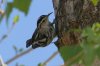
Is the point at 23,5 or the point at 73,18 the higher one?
the point at 23,5

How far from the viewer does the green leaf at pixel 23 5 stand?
24.3 inches

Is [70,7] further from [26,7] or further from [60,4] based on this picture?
[26,7]

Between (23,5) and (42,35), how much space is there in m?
1.13

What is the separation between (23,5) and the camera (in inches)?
24.7

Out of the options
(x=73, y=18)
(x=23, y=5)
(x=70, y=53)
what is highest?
(x=23, y=5)

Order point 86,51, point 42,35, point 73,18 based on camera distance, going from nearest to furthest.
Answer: point 86,51, point 73,18, point 42,35

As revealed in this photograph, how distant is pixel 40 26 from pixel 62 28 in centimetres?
33

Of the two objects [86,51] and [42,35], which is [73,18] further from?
[86,51]

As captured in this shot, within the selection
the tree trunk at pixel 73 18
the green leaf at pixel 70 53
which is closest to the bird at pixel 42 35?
the tree trunk at pixel 73 18

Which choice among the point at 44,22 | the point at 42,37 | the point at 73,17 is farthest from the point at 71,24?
the point at 44,22

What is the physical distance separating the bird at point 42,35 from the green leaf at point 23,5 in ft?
3.29

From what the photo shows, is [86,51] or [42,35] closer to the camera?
[86,51]

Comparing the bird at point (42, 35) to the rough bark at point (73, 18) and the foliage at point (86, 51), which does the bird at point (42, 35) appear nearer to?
the rough bark at point (73, 18)

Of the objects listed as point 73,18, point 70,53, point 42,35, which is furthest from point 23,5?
point 42,35
